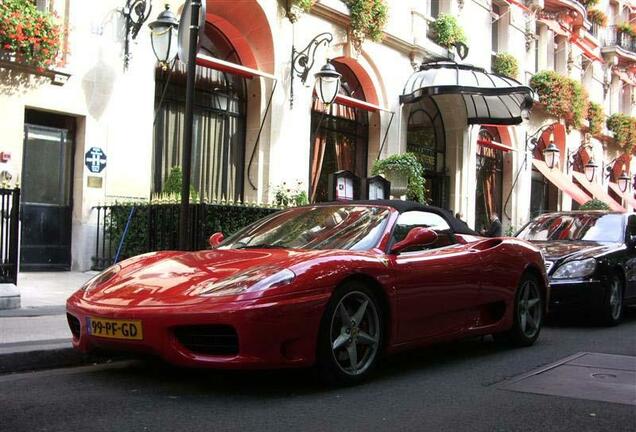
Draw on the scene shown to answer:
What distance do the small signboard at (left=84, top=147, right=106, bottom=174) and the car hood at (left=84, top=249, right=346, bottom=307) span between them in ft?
22.4

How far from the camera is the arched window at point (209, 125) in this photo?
1386cm

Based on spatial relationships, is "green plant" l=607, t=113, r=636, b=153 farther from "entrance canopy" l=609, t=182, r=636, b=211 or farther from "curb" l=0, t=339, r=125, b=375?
"curb" l=0, t=339, r=125, b=375

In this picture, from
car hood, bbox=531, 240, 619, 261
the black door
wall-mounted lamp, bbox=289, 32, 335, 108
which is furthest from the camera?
wall-mounted lamp, bbox=289, 32, 335, 108

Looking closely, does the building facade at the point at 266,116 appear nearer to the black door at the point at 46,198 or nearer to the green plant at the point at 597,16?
the black door at the point at 46,198

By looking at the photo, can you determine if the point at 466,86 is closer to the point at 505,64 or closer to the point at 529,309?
the point at 505,64

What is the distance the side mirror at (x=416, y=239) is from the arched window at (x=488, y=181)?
1910cm

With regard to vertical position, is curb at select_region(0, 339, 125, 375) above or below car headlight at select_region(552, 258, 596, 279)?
below

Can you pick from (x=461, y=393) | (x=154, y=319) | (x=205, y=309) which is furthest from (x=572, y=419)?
(x=154, y=319)

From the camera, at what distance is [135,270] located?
5.21 metres

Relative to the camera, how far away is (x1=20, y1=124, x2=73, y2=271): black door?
1120cm

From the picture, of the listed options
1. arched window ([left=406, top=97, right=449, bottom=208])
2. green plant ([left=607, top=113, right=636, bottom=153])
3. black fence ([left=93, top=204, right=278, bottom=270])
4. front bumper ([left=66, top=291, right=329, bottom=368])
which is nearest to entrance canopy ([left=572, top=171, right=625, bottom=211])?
green plant ([left=607, top=113, right=636, bottom=153])

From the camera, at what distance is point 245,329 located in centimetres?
427

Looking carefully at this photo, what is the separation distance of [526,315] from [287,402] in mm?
3403

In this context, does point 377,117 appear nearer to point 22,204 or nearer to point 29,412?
point 22,204
